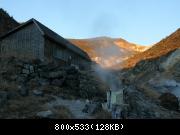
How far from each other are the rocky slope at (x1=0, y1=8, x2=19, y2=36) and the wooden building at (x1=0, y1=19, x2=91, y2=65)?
753cm

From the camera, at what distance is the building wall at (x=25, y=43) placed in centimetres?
3572

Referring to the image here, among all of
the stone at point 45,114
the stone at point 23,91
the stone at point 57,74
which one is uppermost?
the stone at point 57,74

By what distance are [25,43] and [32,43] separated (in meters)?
0.88

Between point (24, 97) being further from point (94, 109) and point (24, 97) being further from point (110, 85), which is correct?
point (110, 85)

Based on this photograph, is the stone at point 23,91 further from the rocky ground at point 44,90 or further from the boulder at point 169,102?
the boulder at point 169,102

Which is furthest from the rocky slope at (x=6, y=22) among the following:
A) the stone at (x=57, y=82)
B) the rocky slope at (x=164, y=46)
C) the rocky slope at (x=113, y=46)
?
the rocky slope at (x=113, y=46)

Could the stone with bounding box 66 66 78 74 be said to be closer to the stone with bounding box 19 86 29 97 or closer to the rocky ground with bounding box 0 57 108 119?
the rocky ground with bounding box 0 57 108 119

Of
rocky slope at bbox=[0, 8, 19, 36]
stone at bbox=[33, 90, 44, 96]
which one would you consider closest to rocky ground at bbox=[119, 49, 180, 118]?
stone at bbox=[33, 90, 44, 96]

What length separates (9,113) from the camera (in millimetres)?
20500

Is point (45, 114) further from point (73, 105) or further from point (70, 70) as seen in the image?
point (70, 70)

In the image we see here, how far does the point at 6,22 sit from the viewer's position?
4638 cm

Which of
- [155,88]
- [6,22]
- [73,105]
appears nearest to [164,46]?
[155,88]
